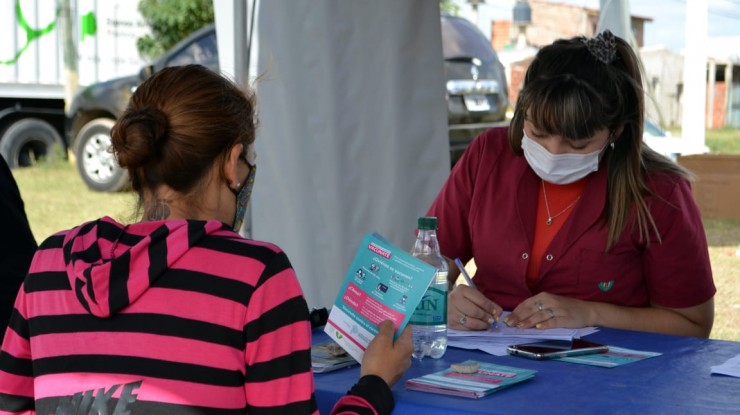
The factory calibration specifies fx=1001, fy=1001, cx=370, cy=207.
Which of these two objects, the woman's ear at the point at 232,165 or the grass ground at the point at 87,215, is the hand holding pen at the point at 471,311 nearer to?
the woman's ear at the point at 232,165

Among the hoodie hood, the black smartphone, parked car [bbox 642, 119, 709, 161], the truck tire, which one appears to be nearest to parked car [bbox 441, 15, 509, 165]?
parked car [bbox 642, 119, 709, 161]

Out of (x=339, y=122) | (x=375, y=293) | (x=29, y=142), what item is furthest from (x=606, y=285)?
(x=29, y=142)

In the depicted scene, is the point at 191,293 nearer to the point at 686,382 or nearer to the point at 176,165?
the point at 176,165

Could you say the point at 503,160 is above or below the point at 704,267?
above

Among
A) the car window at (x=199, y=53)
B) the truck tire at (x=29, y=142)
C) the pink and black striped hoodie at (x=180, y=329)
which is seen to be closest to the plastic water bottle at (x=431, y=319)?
the pink and black striped hoodie at (x=180, y=329)

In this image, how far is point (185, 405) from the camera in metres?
1.36

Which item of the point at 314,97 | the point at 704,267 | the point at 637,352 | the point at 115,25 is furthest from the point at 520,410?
the point at 115,25

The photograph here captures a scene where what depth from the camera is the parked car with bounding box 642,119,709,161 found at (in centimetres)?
670

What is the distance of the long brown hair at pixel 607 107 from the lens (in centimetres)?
231

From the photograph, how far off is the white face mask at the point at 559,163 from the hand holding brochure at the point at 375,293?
29.1 inches

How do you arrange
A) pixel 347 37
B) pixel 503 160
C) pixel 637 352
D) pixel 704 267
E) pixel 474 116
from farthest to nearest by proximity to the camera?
pixel 474 116 → pixel 347 37 → pixel 503 160 → pixel 704 267 → pixel 637 352

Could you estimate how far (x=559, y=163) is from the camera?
2.36m

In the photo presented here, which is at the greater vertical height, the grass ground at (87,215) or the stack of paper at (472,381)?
the stack of paper at (472,381)

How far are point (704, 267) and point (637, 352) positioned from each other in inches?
20.1
